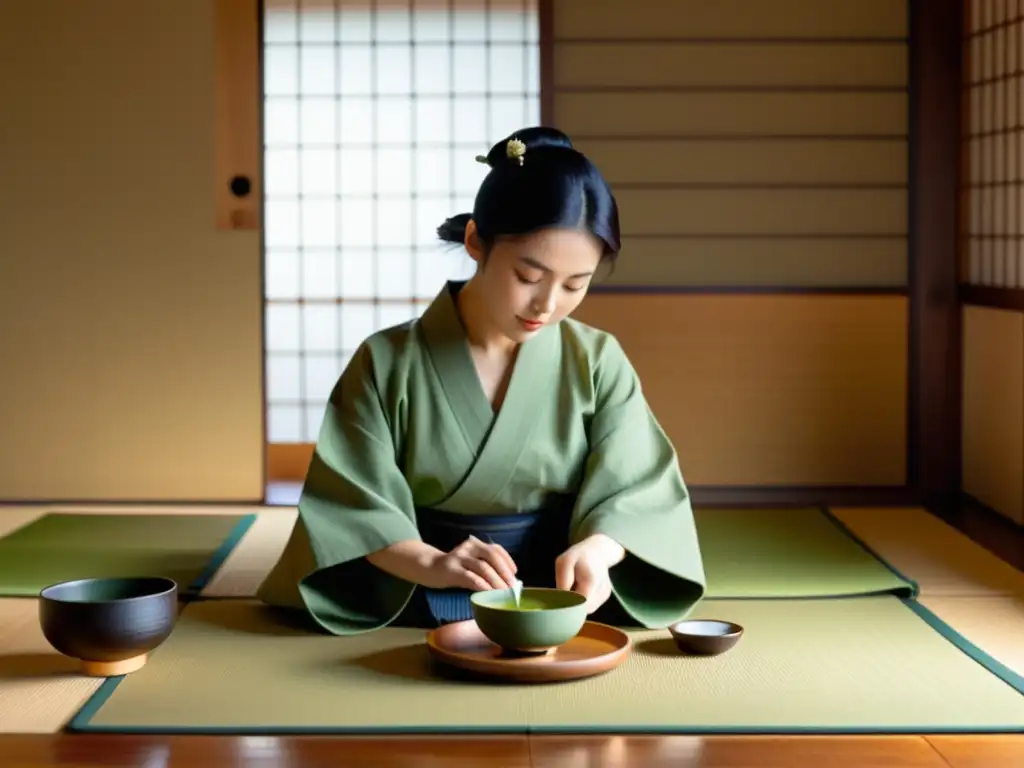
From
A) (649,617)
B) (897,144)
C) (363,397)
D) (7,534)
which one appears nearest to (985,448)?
(897,144)

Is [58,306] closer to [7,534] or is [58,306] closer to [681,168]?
[7,534]

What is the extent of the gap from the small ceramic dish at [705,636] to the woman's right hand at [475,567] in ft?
1.22

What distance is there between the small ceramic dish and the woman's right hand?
0.37 meters

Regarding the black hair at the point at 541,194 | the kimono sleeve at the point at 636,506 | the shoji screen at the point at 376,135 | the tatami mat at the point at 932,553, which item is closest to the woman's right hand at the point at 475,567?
the kimono sleeve at the point at 636,506

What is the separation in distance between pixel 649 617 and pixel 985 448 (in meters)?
2.31

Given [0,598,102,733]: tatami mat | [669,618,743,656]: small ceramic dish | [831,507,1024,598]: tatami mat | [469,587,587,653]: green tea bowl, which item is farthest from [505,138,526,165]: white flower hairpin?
[831,507,1024,598]: tatami mat

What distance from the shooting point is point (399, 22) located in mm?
5668

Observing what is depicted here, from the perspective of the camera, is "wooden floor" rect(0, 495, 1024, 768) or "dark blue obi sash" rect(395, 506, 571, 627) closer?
"wooden floor" rect(0, 495, 1024, 768)

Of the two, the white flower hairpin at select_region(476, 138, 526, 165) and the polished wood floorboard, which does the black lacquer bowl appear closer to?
the polished wood floorboard

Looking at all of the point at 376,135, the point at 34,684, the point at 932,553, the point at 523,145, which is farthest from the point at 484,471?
the point at 376,135

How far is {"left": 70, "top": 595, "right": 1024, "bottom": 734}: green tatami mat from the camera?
263 cm

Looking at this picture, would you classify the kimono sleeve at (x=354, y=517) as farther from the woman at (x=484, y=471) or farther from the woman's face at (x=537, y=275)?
the woman's face at (x=537, y=275)

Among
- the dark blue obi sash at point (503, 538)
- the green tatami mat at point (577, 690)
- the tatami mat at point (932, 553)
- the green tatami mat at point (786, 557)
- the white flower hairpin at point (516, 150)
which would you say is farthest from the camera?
the tatami mat at point (932, 553)

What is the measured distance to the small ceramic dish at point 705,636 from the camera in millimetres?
3080
